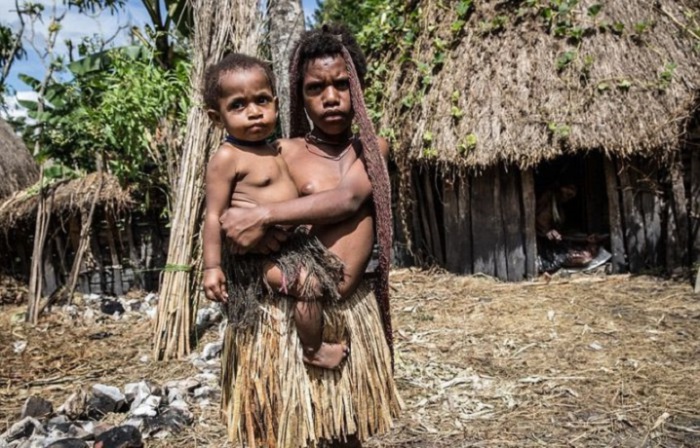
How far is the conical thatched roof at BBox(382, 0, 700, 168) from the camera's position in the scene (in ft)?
17.8

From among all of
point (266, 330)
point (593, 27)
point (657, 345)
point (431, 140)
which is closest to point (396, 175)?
point (431, 140)

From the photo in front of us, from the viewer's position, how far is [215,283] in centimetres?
156

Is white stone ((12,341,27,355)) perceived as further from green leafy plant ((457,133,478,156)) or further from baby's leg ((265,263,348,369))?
green leafy plant ((457,133,478,156))

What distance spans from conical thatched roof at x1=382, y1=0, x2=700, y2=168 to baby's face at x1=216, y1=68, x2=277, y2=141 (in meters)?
4.33

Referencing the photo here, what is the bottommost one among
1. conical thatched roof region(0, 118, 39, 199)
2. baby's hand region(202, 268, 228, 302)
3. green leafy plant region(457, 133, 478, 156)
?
baby's hand region(202, 268, 228, 302)

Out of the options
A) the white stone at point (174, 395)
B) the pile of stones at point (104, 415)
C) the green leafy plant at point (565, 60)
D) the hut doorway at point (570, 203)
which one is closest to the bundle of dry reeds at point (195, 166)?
the pile of stones at point (104, 415)

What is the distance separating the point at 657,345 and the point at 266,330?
3386 mm

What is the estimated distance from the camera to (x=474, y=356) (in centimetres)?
388

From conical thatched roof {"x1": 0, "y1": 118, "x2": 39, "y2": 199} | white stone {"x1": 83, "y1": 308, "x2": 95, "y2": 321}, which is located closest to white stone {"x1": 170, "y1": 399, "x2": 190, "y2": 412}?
white stone {"x1": 83, "y1": 308, "x2": 95, "y2": 321}

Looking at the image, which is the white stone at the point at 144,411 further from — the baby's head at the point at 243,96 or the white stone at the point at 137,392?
the baby's head at the point at 243,96

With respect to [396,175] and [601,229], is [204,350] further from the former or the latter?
[601,229]

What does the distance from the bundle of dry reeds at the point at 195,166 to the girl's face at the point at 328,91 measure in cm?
268

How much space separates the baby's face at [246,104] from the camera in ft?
5.14

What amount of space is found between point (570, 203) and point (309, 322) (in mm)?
6551
